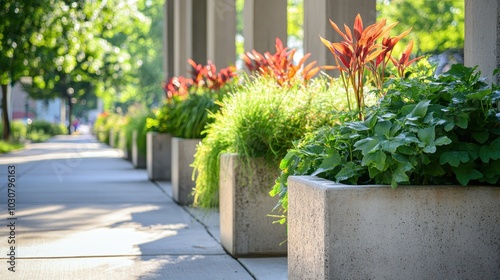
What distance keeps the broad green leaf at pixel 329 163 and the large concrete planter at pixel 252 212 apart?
2041mm

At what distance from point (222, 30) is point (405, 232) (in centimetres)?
982

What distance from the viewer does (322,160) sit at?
5082 millimetres

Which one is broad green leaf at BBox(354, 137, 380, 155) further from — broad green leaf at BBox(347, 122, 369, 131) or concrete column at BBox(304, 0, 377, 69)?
concrete column at BBox(304, 0, 377, 69)

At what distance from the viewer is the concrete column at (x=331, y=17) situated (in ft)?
27.6

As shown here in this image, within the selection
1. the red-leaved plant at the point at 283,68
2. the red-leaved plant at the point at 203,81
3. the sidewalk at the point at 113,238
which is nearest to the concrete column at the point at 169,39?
the red-leaved plant at the point at 203,81

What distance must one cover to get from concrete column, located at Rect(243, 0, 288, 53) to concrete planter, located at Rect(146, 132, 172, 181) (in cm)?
430

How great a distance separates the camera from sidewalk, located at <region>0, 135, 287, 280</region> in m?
Result: 6.08

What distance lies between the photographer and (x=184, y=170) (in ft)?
37.0

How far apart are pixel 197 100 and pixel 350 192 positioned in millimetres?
7432

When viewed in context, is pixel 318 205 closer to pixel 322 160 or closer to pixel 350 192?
pixel 350 192

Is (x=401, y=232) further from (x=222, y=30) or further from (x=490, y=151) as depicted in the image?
(x=222, y=30)

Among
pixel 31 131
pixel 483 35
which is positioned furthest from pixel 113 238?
pixel 31 131

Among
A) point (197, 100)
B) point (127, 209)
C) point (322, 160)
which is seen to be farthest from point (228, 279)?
point (197, 100)

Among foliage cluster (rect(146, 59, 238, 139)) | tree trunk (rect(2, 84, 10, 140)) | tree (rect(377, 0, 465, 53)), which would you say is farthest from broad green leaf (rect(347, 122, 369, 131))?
tree (rect(377, 0, 465, 53))
